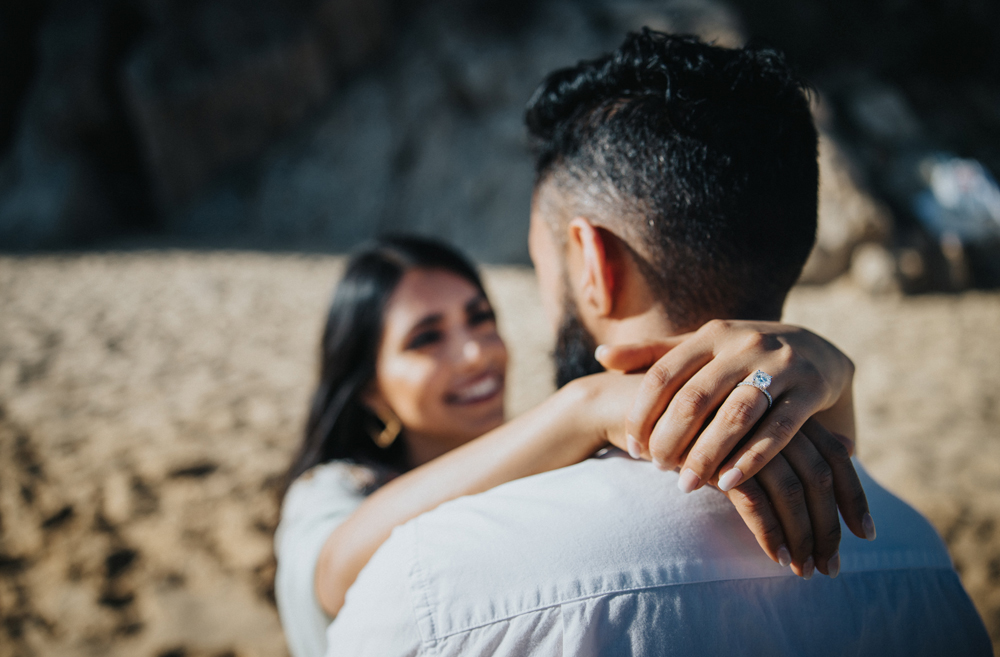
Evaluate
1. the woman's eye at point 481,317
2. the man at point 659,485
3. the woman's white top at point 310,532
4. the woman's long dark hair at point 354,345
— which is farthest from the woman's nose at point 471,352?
the man at point 659,485

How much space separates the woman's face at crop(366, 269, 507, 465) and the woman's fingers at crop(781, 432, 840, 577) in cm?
125

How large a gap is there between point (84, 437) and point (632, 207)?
374cm

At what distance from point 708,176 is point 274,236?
11.8 meters

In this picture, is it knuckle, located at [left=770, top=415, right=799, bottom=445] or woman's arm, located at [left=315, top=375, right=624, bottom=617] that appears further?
woman's arm, located at [left=315, top=375, right=624, bottom=617]

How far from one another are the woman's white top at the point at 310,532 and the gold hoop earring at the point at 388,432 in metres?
0.21

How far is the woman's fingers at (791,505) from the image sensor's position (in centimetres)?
71

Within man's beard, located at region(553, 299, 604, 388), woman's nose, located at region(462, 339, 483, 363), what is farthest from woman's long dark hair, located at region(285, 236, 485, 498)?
man's beard, located at region(553, 299, 604, 388)

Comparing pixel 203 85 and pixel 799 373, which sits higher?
pixel 203 85

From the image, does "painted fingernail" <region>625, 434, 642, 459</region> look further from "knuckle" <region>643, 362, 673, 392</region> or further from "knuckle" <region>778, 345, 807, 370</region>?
"knuckle" <region>778, 345, 807, 370</region>

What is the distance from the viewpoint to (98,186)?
1140cm

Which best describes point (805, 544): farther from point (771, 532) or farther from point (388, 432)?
point (388, 432)

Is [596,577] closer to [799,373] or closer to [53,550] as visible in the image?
[799,373]

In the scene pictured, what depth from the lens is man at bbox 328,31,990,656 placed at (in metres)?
0.74

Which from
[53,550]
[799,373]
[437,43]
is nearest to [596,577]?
[799,373]
